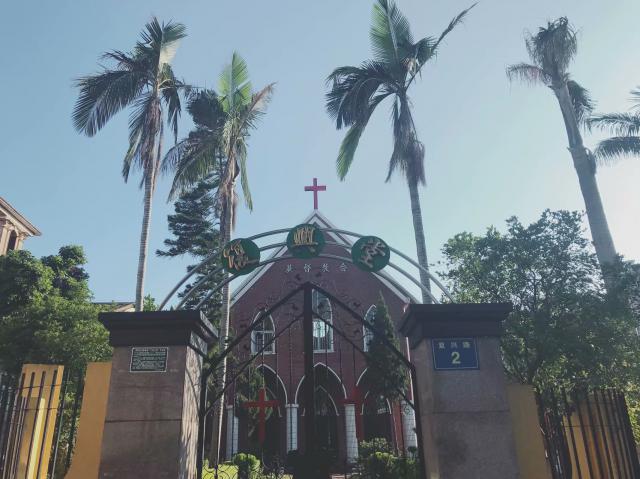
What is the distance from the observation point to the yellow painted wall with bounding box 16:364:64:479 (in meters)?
5.34

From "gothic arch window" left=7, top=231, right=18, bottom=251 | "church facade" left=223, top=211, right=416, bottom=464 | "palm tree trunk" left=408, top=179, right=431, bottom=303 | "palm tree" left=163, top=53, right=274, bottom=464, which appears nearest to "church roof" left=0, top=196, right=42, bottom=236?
"gothic arch window" left=7, top=231, right=18, bottom=251

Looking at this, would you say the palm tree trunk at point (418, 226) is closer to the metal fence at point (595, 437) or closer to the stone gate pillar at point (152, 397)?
the metal fence at point (595, 437)

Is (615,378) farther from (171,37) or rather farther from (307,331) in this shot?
(171,37)

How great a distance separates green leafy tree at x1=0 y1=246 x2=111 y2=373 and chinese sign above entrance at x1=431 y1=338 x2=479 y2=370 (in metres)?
16.3

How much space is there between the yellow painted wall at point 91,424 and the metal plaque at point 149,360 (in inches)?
17.3

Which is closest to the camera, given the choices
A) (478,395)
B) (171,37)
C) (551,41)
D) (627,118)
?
(478,395)

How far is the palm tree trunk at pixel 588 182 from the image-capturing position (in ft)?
61.9

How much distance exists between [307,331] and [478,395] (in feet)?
6.64

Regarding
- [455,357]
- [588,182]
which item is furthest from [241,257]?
[588,182]

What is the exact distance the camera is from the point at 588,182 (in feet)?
67.3

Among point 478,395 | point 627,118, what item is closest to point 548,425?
point 478,395

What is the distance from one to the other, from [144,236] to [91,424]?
11460mm

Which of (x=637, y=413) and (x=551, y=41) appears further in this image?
(x=551, y=41)

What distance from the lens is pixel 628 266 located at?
12930 millimetres
